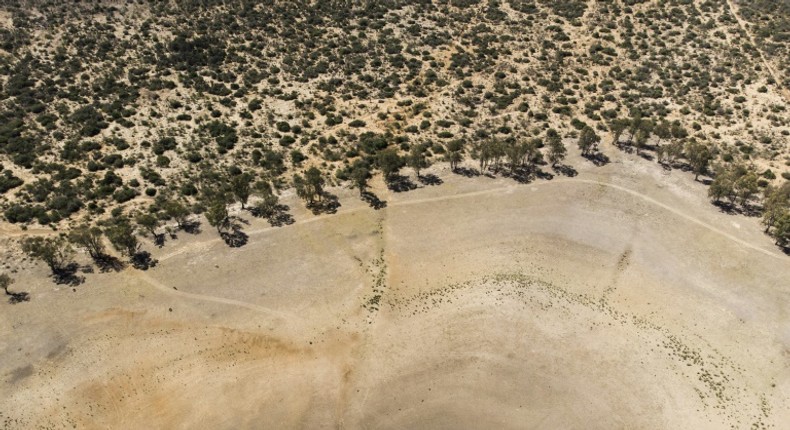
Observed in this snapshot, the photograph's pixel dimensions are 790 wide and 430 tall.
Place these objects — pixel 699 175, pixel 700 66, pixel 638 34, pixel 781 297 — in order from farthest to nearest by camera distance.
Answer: pixel 638 34 < pixel 700 66 < pixel 699 175 < pixel 781 297

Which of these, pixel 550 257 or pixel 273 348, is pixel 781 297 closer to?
pixel 550 257

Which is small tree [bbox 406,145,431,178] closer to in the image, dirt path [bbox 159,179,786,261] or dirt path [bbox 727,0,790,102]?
dirt path [bbox 159,179,786,261]

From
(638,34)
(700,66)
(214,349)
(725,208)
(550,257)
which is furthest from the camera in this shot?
(638,34)

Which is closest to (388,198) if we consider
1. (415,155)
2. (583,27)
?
(415,155)

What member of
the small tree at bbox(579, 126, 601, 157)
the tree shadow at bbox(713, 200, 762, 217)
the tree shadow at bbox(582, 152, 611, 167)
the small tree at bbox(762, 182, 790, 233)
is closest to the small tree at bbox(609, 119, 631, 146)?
the small tree at bbox(579, 126, 601, 157)

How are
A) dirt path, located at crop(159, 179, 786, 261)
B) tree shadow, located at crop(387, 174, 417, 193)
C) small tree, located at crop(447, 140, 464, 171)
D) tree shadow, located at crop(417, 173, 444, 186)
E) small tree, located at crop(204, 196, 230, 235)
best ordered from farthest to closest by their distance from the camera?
small tree, located at crop(447, 140, 464, 171) < tree shadow, located at crop(417, 173, 444, 186) < tree shadow, located at crop(387, 174, 417, 193) < dirt path, located at crop(159, 179, 786, 261) < small tree, located at crop(204, 196, 230, 235)

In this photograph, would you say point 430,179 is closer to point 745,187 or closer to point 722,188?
point 722,188

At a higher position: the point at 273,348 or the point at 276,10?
the point at 276,10

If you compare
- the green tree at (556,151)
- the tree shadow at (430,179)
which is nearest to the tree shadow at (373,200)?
the tree shadow at (430,179)

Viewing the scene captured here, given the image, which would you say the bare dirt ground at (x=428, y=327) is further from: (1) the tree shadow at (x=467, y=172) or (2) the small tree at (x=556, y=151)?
(2) the small tree at (x=556, y=151)
